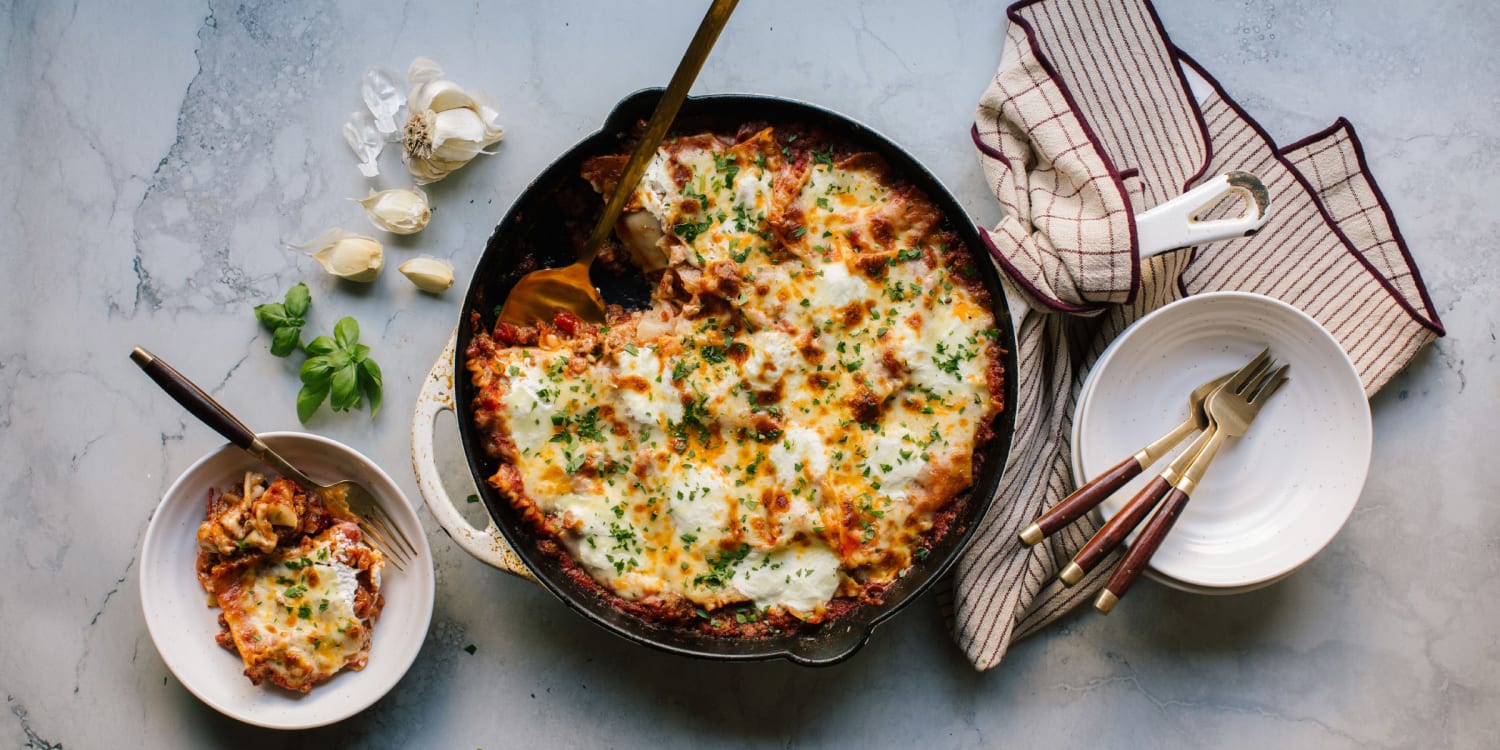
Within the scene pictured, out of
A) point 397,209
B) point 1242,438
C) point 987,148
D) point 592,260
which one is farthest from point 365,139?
point 1242,438

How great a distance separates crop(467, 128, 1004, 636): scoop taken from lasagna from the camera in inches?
112

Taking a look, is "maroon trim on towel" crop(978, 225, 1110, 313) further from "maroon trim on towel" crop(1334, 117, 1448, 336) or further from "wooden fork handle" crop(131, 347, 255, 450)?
"wooden fork handle" crop(131, 347, 255, 450)

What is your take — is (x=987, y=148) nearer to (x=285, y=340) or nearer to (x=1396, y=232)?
(x=1396, y=232)

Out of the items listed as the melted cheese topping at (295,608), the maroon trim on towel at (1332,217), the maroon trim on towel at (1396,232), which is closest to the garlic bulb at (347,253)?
the melted cheese topping at (295,608)

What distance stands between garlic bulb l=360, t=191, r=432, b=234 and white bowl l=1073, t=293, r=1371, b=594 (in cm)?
213

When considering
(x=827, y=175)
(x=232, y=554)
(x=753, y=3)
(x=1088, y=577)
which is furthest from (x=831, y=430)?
(x=232, y=554)

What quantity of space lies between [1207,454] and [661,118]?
1795 millimetres

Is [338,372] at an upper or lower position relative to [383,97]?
lower

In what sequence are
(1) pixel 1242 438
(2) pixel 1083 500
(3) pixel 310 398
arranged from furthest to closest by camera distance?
1. (3) pixel 310 398
2. (1) pixel 1242 438
3. (2) pixel 1083 500

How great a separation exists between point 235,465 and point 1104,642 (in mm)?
2785

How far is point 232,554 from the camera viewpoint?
2.91m

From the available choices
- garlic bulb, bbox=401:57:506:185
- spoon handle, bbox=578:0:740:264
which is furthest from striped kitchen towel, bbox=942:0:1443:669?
garlic bulb, bbox=401:57:506:185

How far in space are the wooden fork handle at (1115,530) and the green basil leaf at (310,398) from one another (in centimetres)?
226

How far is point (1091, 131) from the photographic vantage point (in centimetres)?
299
